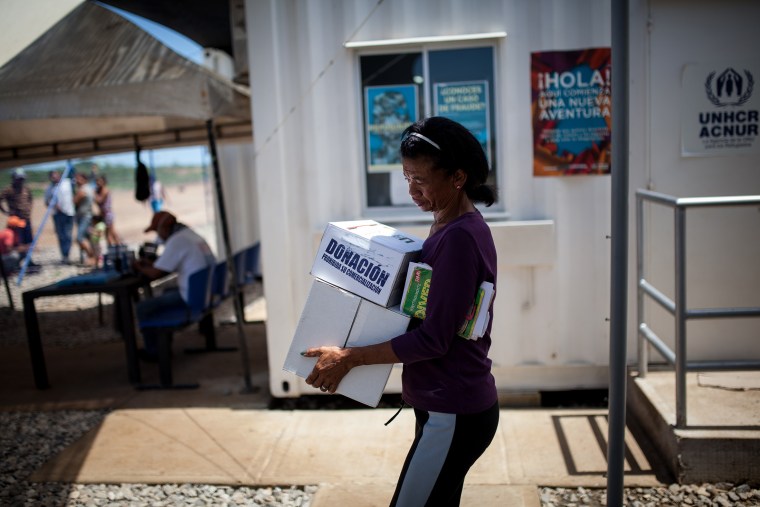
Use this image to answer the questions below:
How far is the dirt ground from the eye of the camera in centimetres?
2103

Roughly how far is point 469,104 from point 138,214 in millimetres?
26037

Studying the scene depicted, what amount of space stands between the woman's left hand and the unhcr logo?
3.46 meters

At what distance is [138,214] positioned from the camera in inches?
1121

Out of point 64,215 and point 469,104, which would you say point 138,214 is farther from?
point 469,104

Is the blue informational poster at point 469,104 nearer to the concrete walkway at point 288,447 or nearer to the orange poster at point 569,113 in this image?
the orange poster at point 569,113

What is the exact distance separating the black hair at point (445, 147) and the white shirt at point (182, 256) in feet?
13.6

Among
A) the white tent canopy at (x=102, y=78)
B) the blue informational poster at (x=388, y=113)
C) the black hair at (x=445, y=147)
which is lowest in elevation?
the black hair at (x=445, y=147)

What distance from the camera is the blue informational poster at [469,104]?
15.3 ft

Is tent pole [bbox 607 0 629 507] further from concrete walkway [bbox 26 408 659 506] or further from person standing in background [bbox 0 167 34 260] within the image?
person standing in background [bbox 0 167 34 260]

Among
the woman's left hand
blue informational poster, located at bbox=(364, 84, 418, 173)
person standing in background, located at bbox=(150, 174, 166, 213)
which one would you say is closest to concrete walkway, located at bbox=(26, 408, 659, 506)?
the woman's left hand

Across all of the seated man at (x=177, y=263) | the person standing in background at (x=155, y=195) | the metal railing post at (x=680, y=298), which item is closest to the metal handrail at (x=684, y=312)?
the metal railing post at (x=680, y=298)

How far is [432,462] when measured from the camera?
7.13 feet

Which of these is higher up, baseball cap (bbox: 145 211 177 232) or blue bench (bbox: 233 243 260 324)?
baseball cap (bbox: 145 211 177 232)

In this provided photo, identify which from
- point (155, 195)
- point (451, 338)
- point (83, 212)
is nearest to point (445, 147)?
point (451, 338)
